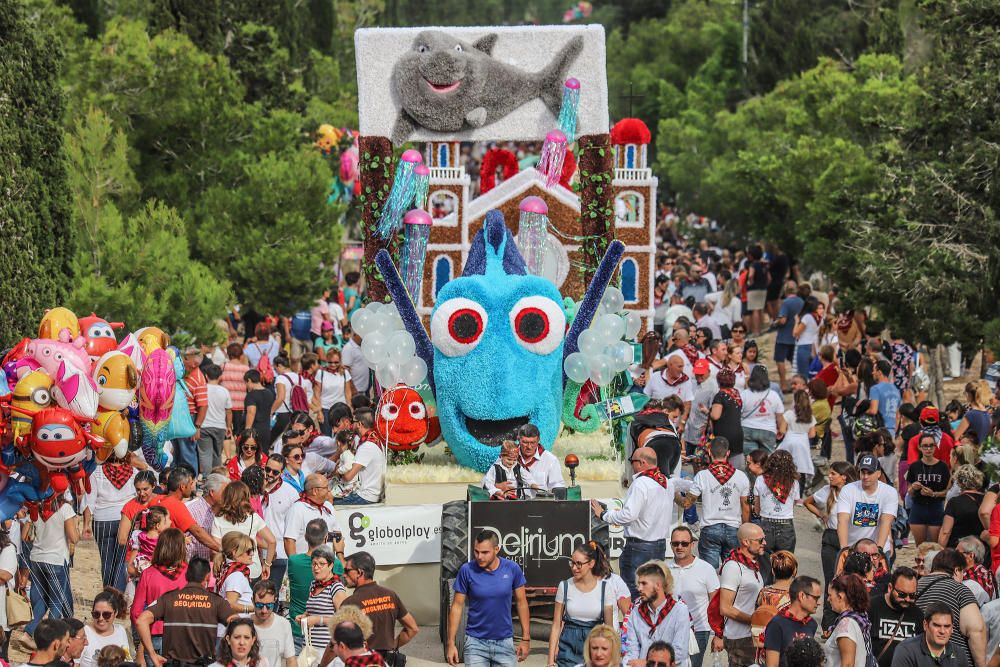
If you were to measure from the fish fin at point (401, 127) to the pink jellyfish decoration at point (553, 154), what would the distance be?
56.0 inches

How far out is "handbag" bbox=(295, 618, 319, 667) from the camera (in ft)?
31.3

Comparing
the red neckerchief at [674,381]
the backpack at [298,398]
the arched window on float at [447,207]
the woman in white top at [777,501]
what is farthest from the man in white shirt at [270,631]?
the arched window on float at [447,207]

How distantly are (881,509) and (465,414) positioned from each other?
3822 mm

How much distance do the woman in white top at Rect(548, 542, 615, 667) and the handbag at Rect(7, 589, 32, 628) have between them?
3.75 meters

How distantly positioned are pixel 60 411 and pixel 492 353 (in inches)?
147

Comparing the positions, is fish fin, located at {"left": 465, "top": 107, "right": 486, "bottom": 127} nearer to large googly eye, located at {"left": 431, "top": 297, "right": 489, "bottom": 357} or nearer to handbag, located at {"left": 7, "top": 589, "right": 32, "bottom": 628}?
large googly eye, located at {"left": 431, "top": 297, "right": 489, "bottom": 357}

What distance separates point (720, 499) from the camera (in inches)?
461

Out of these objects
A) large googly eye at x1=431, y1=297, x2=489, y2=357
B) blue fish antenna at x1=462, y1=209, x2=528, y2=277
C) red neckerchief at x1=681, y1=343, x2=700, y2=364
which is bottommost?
red neckerchief at x1=681, y1=343, x2=700, y2=364

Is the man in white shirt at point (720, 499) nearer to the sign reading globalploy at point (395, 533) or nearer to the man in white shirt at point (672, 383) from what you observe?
the sign reading globalploy at point (395, 533)

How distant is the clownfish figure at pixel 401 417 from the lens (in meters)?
13.9

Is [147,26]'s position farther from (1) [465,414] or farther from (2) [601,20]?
(2) [601,20]

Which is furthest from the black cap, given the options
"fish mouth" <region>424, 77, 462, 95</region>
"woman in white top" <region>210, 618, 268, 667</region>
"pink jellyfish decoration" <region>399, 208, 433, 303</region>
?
"fish mouth" <region>424, 77, 462, 95</region>

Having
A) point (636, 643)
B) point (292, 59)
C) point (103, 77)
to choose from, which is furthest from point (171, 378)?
point (292, 59)

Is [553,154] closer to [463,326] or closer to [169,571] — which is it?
[463,326]
